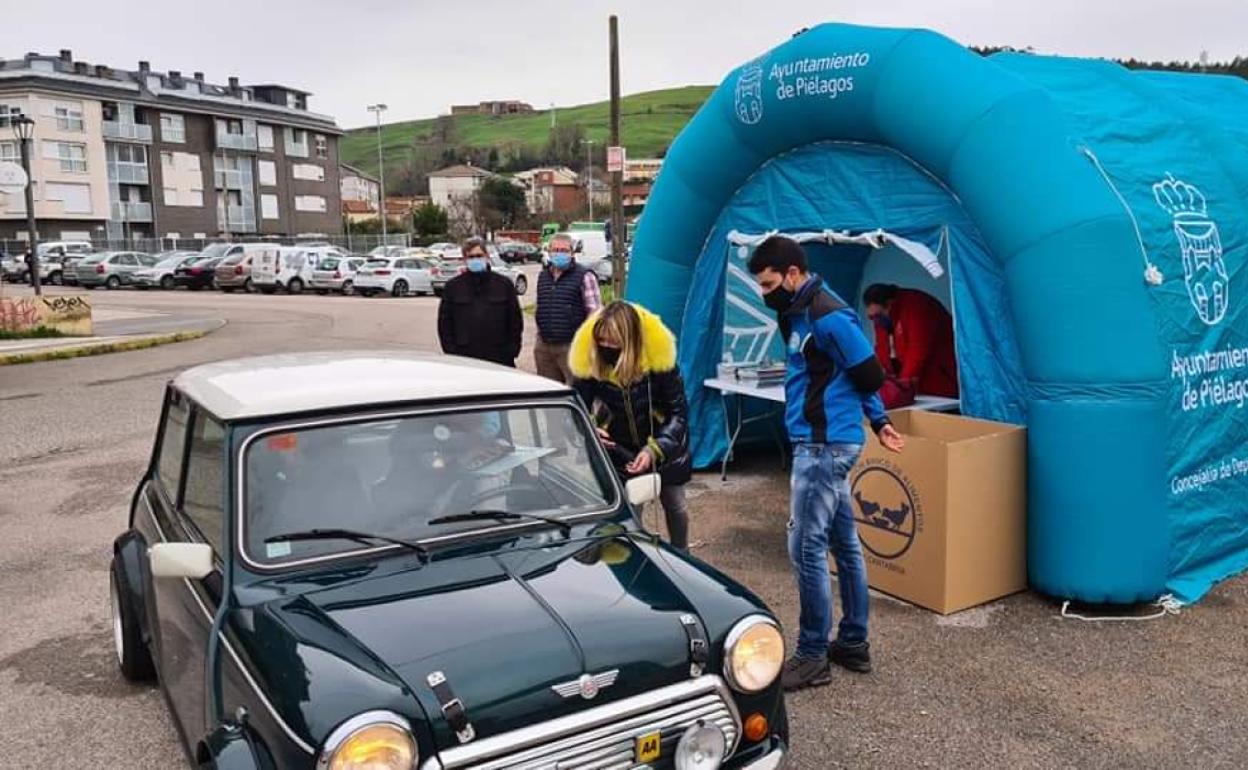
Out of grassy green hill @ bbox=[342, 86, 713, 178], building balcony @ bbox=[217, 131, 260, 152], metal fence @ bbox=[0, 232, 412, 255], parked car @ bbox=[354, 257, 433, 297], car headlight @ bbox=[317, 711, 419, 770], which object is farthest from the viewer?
grassy green hill @ bbox=[342, 86, 713, 178]

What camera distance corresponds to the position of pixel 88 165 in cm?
6044

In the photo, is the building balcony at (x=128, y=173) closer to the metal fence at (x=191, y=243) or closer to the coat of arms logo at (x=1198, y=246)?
the metal fence at (x=191, y=243)

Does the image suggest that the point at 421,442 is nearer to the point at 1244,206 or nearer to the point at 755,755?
the point at 755,755

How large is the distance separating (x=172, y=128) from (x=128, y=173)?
4.94 meters

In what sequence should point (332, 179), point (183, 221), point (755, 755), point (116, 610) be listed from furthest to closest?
point (332, 179) → point (183, 221) → point (116, 610) → point (755, 755)

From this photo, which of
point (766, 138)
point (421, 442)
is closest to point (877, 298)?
point (766, 138)

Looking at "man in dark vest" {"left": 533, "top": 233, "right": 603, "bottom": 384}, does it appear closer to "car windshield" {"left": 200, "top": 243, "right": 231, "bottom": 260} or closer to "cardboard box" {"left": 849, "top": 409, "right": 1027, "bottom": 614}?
"cardboard box" {"left": 849, "top": 409, "right": 1027, "bottom": 614}

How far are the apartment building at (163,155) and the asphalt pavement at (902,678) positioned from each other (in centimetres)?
5543

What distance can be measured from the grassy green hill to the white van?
8651 cm

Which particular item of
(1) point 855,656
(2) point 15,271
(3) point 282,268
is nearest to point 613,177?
(1) point 855,656

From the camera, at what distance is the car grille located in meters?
2.53

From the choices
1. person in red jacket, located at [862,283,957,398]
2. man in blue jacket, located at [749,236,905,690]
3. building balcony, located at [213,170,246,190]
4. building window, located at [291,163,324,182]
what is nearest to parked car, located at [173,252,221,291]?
building balcony, located at [213,170,246,190]

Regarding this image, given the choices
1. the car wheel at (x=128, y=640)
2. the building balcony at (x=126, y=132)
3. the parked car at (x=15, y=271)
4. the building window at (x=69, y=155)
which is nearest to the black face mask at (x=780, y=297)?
the car wheel at (x=128, y=640)

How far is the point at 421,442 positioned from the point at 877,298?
5326 millimetres
